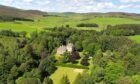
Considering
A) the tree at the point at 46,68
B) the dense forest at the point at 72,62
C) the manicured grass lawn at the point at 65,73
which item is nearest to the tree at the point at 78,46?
the dense forest at the point at 72,62

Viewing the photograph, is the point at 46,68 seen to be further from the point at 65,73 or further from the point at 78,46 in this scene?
the point at 78,46

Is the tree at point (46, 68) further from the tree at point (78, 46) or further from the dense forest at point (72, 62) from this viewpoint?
the tree at point (78, 46)

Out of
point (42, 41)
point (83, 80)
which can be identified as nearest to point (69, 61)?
point (42, 41)

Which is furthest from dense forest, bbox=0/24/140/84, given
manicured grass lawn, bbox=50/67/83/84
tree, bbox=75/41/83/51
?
manicured grass lawn, bbox=50/67/83/84

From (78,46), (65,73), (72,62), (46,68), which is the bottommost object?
(65,73)

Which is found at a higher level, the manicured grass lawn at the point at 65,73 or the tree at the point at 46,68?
the tree at the point at 46,68

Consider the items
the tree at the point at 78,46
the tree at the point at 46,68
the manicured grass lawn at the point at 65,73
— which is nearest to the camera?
the manicured grass lawn at the point at 65,73

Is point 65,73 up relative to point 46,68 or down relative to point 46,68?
down

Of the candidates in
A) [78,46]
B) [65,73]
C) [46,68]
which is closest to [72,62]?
[65,73]

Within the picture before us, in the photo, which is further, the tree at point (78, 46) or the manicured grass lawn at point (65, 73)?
the tree at point (78, 46)

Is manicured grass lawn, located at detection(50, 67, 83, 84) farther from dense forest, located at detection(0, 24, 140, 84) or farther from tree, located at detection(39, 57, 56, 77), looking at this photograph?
dense forest, located at detection(0, 24, 140, 84)

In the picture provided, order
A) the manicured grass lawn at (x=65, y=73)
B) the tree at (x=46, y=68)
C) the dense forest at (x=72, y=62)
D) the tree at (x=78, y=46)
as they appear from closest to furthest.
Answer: the dense forest at (x=72, y=62) → the manicured grass lawn at (x=65, y=73) → the tree at (x=46, y=68) → the tree at (x=78, y=46)
